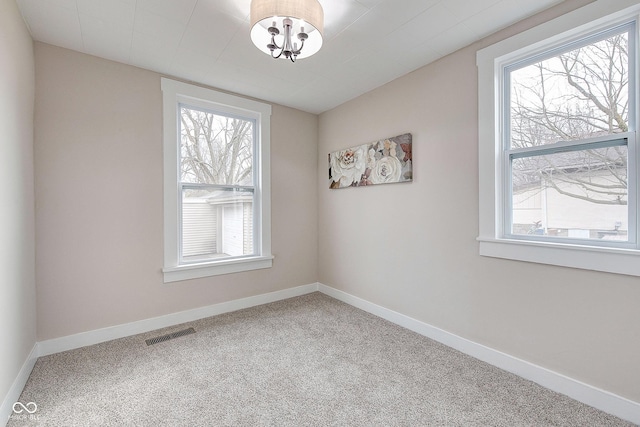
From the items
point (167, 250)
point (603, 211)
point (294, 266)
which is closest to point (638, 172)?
point (603, 211)

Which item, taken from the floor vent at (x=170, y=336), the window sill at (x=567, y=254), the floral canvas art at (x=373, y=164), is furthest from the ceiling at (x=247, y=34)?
the floor vent at (x=170, y=336)

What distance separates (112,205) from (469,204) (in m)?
3.16

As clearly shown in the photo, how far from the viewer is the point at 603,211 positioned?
175 centimetres

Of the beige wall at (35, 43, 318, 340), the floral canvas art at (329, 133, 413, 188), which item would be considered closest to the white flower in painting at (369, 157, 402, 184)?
the floral canvas art at (329, 133, 413, 188)

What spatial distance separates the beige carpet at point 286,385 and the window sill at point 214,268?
54cm

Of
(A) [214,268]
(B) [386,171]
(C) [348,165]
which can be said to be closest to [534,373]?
(B) [386,171]

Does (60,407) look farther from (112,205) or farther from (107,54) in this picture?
(107,54)

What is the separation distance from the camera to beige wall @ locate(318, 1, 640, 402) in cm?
172

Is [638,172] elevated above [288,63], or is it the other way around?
[288,63]

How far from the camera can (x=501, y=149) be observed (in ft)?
7.16

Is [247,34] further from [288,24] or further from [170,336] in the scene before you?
[170,336]

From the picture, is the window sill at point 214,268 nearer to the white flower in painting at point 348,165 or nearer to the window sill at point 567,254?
the white flower in painting at point 348,165

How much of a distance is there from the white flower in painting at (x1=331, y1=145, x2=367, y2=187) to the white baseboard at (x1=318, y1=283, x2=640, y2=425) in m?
1.56

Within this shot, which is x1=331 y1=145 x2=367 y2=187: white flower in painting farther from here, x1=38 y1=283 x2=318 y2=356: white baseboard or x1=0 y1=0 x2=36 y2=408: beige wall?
x1=0 y1=0 x2=36 y2=408: beige wall
